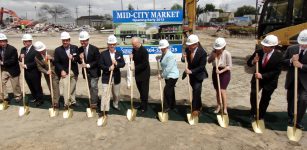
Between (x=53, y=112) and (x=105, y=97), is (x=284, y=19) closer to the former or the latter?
(x=105, y=97)

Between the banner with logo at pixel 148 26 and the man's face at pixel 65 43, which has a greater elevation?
the banner with logo at pixel 148 26

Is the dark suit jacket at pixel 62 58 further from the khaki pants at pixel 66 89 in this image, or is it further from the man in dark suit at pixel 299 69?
the man in dark suit at pixel 299 69

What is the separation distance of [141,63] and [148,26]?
299cm

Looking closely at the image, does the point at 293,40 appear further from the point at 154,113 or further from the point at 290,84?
the point at 154,113

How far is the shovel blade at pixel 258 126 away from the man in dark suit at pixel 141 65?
8.07ft

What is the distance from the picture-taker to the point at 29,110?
279 inches

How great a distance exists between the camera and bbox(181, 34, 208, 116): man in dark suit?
5864 mm

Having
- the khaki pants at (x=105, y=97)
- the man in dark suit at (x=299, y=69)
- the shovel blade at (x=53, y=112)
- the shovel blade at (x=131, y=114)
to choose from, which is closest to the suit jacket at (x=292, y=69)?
the man in dark suit at (x=299, y=69)

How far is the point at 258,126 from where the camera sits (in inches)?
217

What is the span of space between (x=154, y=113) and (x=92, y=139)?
6.04ft

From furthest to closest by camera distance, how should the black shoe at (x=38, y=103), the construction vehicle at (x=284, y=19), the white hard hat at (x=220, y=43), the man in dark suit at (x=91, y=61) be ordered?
the construction vehicle at (x=284, y=19)
the black shoe at (x=38, y=103)
the man in dark suit at (x=91, y=61)
the white hard hat at (x=220, y=43)

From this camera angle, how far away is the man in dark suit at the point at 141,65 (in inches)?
248

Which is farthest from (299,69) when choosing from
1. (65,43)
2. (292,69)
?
(65,43)

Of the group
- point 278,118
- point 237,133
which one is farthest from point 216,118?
point 278,118
